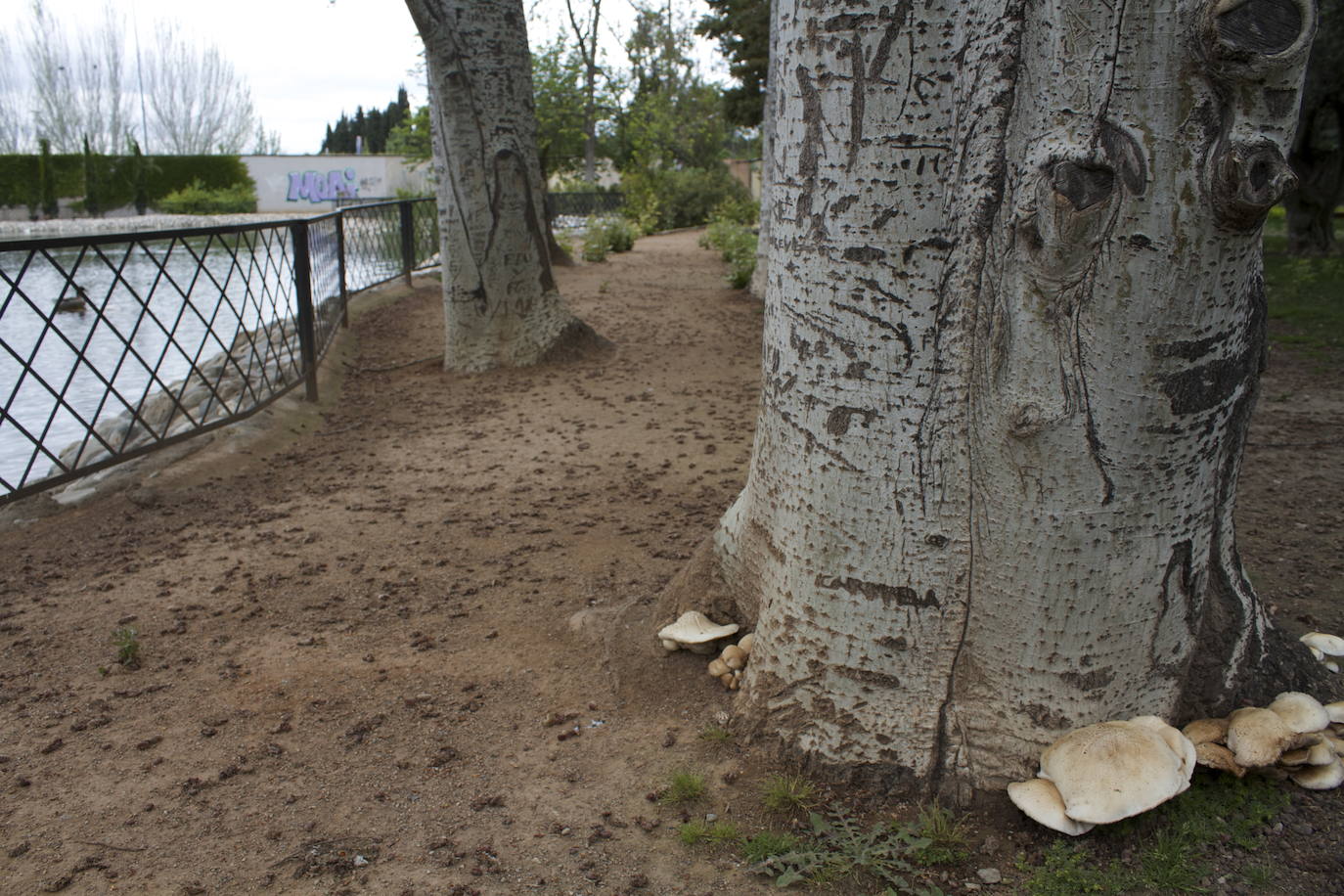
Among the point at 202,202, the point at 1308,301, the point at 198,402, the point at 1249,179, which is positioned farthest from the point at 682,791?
the point at 202,202

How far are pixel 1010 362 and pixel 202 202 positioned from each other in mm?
38151

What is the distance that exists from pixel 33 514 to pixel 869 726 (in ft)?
14.1

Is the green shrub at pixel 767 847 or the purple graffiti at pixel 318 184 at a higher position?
the purple graffiti at pixel 318 184

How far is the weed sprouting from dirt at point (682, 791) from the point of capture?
7.84 ft

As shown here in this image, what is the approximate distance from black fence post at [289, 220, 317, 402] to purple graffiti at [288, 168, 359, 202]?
38.9 meters

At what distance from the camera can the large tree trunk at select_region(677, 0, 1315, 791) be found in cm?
189

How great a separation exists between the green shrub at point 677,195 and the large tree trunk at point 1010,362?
22246 millimetres

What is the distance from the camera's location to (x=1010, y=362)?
2074mm

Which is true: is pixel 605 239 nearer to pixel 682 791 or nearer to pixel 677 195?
pixel 677 195

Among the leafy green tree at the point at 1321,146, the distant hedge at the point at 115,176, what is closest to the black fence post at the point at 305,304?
the leafy green tree at the point at 1321,146

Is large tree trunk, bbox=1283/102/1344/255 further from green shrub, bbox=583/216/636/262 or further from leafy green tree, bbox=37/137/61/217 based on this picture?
leafy green tree, bbox=37/137/61/217

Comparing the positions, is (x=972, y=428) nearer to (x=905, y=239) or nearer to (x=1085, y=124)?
(x=905, y=239)

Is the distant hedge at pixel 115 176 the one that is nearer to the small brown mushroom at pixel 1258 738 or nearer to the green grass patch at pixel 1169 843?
the green grass patch at pixel 1169 843

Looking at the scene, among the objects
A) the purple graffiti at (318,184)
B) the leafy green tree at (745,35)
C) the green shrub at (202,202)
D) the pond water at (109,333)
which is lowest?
the pond water at (109,333)
